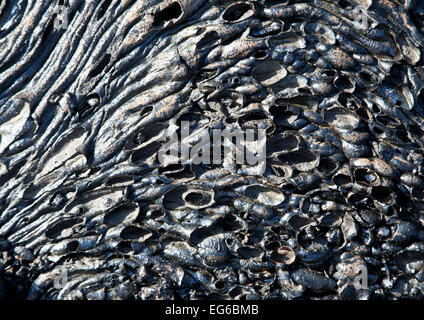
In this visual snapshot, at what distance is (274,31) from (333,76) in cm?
39

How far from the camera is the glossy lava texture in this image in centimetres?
213

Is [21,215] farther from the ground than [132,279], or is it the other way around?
[21,215]

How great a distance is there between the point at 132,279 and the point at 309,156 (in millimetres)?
1068

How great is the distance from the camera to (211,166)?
2266 millimetres

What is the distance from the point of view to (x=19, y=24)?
239cm

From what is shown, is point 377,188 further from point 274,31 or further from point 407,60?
point 274,31

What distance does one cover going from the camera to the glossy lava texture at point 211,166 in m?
2.13

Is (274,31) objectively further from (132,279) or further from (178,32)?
(132,279)

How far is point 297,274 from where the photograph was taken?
2102 mm

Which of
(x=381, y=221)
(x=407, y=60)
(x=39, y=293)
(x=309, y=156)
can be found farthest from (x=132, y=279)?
(x=407, y=60)

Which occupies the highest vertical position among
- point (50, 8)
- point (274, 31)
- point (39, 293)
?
point (50, 8)

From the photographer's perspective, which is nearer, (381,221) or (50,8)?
Answer: (381,221)

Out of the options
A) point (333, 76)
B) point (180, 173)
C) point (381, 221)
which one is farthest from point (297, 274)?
point (333, 76)

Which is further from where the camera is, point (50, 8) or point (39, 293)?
point (50, 8)
